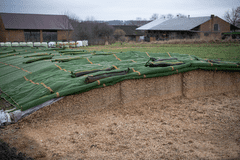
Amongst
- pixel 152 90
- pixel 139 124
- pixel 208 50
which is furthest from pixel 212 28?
pixel 139 124

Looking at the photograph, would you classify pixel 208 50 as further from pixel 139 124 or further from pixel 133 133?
pixel 133 133

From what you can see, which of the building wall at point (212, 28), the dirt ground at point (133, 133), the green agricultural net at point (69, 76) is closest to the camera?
the dirt ground at point (133, 133)

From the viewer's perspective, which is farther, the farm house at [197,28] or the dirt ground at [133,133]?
the farm house at [197,28]

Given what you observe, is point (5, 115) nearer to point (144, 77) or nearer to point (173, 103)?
point (144, 77)

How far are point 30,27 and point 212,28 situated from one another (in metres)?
30.0

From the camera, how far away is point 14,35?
28.0 m

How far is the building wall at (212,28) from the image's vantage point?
29.7m

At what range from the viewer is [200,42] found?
23.9 meters

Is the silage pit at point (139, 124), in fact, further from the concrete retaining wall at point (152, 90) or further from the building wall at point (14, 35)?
the building wall at point (14, 35)

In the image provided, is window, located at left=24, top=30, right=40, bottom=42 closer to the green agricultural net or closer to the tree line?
the tree line

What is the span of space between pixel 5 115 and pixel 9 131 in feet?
1.21

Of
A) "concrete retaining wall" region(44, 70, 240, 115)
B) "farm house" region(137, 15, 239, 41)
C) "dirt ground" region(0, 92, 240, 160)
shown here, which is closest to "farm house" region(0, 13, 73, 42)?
"farm house" region(137, 15, 239, 41)

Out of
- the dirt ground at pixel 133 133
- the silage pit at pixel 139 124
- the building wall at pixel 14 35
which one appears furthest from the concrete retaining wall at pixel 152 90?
the building wall at pixel 14 35

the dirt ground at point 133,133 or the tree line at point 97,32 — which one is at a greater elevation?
the tree line at point 97,32
